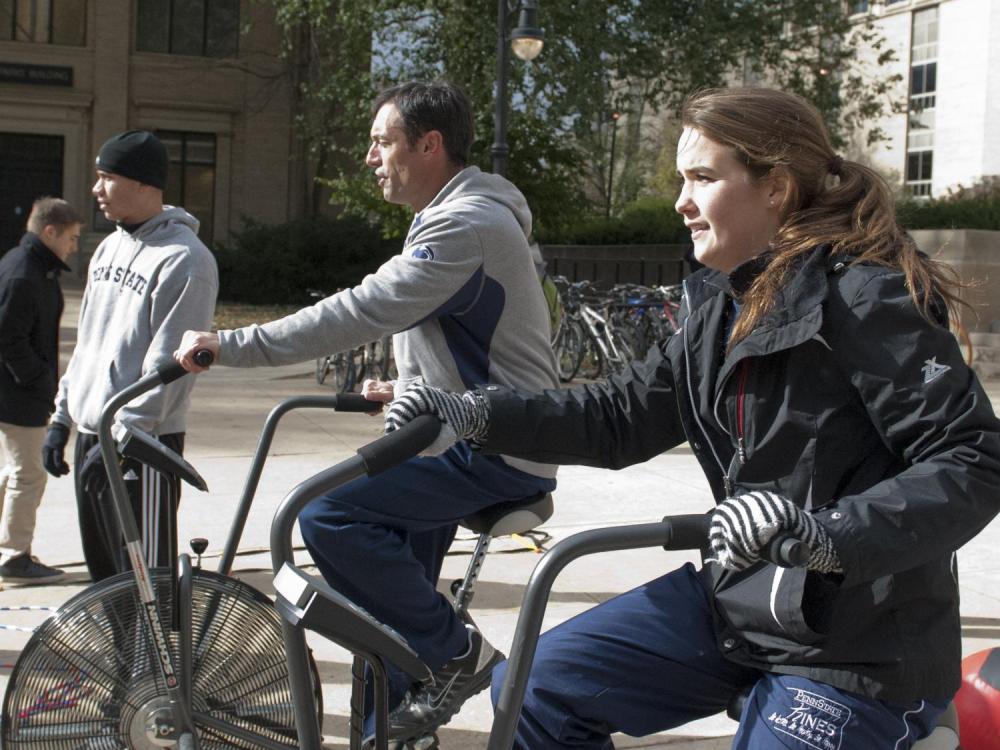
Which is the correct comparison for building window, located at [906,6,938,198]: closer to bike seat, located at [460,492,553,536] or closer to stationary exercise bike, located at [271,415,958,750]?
bike seat, located at [460,492,553,536]

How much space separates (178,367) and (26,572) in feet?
10.9

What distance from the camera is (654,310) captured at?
15.4 meters

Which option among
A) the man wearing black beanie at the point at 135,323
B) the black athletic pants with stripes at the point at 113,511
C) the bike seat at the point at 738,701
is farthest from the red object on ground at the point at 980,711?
the man wearing black beanie at the point at 135,323

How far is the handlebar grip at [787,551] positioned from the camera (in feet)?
5.74

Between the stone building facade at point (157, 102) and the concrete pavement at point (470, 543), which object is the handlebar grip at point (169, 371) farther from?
the stone building facade at point (157, 102)

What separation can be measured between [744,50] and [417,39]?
6.47 meters

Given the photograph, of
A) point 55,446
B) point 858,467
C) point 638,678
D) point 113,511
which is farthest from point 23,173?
point 858,467

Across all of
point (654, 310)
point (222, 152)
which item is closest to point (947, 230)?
point (654, 310)

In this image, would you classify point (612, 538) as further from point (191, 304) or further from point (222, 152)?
point (222, 152)

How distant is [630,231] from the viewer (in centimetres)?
2503

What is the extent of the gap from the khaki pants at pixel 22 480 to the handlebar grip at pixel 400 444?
4.16m

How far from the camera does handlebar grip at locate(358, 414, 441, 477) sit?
2.07 metres

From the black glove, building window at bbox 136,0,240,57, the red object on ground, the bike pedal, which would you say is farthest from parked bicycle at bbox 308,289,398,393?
building window at bbox 136,0,240,57

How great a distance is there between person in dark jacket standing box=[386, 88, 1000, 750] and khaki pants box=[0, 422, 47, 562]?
410cm
